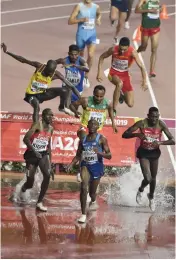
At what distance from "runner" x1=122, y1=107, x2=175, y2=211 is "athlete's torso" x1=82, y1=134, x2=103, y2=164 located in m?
0.82

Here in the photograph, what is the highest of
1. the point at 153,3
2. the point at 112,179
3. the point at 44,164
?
the point at 153,3

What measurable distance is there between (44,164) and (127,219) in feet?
6.05

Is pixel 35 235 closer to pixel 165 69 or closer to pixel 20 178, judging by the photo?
pixel 20 178

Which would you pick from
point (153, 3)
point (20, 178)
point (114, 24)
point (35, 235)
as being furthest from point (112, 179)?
point (114, 24)

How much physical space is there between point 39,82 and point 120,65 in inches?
74.7

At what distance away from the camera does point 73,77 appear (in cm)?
1819

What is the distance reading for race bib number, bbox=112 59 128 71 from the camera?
18344mm

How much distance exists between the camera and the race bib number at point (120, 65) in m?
18.3

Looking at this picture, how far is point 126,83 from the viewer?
62.4 ft

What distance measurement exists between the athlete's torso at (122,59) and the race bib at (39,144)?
10.4 ft

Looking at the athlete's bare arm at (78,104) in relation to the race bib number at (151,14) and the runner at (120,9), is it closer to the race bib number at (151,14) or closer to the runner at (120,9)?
the race bib number at (151,14)

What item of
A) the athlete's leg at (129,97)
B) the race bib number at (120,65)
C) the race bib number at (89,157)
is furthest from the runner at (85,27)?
the race bib number at (89,157)

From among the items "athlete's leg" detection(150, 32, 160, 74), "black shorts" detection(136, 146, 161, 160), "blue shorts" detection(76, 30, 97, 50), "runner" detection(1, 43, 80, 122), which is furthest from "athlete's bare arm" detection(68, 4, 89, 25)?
"black shorts" detection(136, 146, 161, 160)

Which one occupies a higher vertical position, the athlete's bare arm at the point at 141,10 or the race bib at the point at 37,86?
the athlete's bare arm at the point at 141,10
